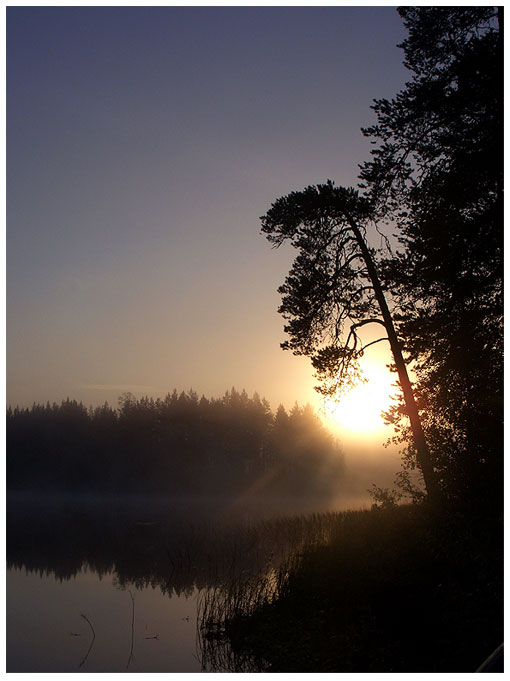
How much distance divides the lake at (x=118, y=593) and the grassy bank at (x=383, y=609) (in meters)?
1.11

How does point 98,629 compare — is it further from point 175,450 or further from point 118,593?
point 175,450

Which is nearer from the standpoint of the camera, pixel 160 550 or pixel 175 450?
pixel 160 550

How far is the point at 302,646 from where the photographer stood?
10.0 meters

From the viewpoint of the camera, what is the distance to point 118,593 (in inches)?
694

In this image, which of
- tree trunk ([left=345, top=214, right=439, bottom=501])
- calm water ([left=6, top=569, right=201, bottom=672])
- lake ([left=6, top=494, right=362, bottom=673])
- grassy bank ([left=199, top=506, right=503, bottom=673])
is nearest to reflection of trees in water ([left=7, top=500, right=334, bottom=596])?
lake ([left=6, top=494, right=362, bottom=673])

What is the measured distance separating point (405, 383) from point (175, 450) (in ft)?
242

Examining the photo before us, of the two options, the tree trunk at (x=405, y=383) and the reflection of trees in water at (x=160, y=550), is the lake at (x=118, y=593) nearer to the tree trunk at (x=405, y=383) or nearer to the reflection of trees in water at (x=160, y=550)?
the reflection of trees in water at (x=160, y=550)

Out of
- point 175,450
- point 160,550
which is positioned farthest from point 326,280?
point 175,450

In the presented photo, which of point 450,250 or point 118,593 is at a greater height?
point 450,250

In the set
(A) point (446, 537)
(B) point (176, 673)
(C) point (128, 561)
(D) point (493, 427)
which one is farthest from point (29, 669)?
(C) point (128, 561)

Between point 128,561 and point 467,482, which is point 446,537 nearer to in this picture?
point 467,482

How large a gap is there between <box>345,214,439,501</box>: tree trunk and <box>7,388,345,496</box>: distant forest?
70664 mm

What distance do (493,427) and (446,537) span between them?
3.30 metres

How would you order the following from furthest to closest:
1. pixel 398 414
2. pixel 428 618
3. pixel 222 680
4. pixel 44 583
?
pixel 44 583 < pixel 398 414 < pixel 428 618 < pixel 222 680
